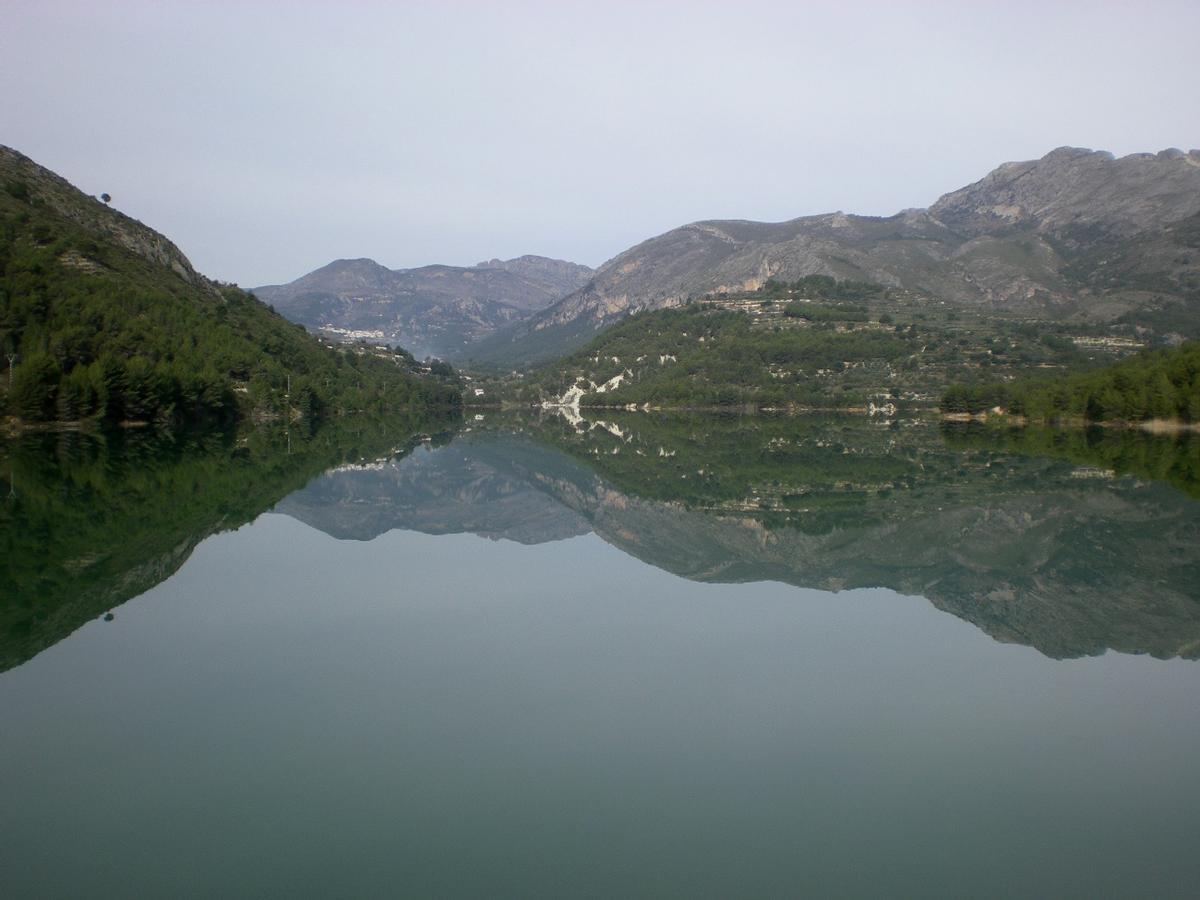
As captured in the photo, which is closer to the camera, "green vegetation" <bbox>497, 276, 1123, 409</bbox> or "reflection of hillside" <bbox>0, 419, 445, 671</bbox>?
"reflection of hillside" <bbox>0, 419, 445, 671</bbox>

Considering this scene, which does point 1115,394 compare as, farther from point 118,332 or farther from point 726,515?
point 118,332

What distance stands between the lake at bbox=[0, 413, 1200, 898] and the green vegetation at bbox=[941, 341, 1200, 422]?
43.2 meters

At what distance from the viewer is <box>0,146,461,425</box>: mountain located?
4469 centimetres

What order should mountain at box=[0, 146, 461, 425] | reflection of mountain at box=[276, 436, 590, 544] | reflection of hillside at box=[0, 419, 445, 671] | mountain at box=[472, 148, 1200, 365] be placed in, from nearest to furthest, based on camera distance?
reflection of hillside at box=[0, 419, 445, 671] < reflection of mountain at box=[276, 436, 590, 544] < mountain at box=[0, 146, 461, 425] < mountain at box=[472, 148, 1200, 365]

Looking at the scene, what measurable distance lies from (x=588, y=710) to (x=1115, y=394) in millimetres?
61386

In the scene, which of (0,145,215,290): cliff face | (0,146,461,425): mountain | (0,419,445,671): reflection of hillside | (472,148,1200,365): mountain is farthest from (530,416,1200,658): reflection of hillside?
(472,148,1200,365): mountain

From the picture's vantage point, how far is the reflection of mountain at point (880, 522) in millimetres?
11914

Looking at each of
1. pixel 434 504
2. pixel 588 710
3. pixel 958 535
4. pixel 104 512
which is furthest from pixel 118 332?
pixel 588 710

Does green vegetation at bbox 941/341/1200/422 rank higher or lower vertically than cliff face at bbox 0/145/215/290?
lower

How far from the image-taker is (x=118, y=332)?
51156mm

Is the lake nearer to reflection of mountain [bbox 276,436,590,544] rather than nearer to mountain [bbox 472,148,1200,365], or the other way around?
reflection of mountain [bbox 276,436,590,544]

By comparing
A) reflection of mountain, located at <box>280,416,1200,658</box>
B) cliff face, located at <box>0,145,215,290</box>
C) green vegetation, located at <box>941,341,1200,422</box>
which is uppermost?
cliff face, located at <box>0,145,215,290</box>

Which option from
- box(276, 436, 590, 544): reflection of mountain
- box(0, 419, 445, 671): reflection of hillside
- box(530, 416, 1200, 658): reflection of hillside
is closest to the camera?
box(0, 419, 445, 671): reflection of hillside

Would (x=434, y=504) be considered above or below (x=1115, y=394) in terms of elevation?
above
